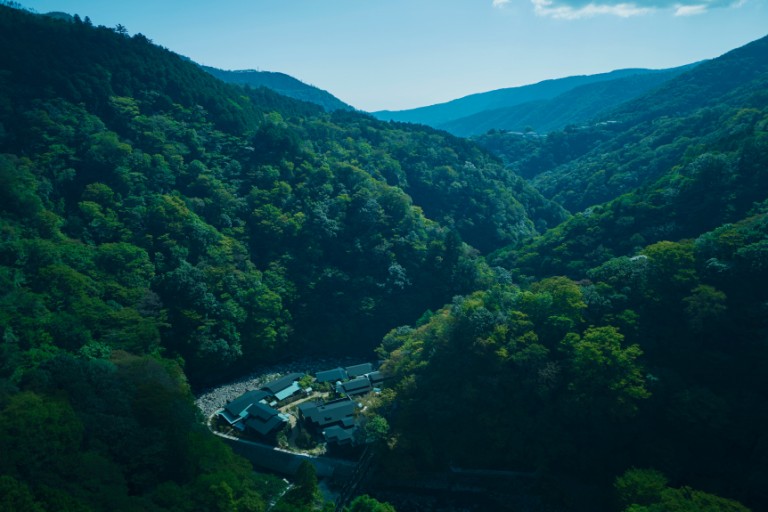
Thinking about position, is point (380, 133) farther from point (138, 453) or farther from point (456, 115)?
point (456, 115)

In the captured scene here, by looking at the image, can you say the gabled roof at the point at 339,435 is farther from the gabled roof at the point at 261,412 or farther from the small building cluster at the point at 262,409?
the gabled roof at the point at 261,412

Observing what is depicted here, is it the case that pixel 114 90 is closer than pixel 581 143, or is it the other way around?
pixel 114 90

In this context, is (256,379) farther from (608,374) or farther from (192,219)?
(608,374)

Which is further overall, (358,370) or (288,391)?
(358,370)

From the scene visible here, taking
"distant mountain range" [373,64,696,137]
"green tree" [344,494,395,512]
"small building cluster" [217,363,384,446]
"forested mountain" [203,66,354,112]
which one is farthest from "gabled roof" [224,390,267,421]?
"forested mountain" [203,66,354,112]

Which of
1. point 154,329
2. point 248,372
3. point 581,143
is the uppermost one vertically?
point 581,143

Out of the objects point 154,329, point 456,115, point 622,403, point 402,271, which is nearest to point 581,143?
point 402,271

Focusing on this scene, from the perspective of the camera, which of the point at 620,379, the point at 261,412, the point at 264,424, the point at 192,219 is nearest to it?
the point at 620,379

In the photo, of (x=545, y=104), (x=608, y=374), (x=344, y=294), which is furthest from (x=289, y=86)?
(x=608, y=374)
